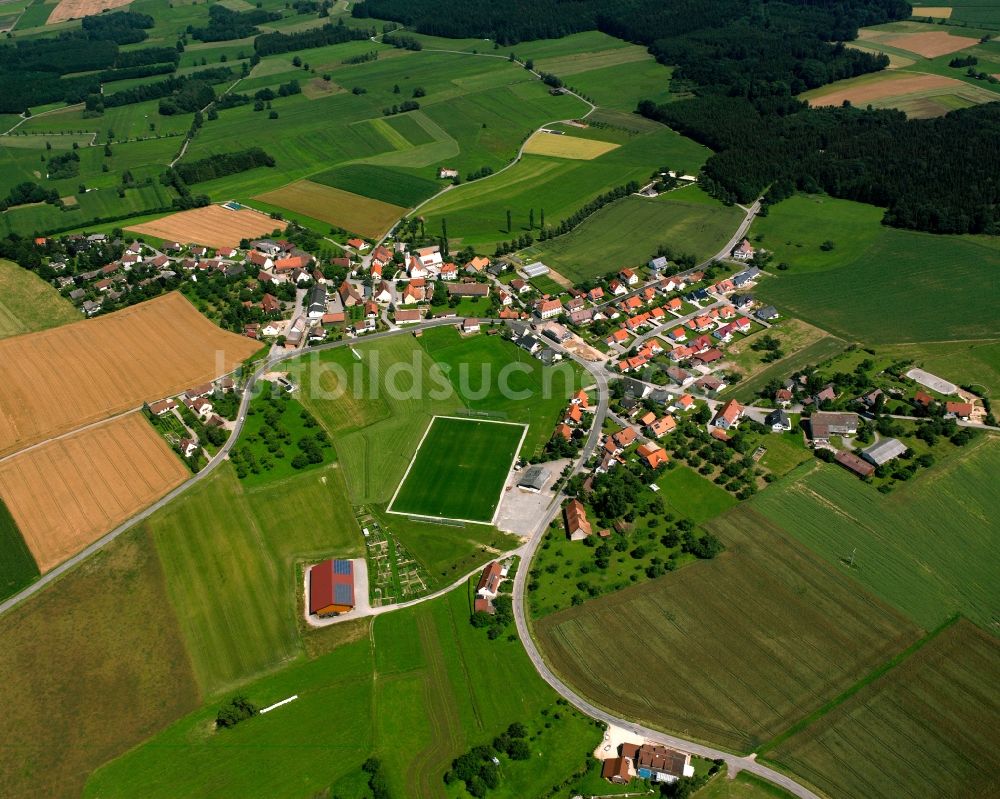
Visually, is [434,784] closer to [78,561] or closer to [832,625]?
[832,625]

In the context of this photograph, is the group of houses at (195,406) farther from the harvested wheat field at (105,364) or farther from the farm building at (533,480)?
the farm building at (533,480)

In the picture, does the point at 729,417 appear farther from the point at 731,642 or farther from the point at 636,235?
the point at 636,235

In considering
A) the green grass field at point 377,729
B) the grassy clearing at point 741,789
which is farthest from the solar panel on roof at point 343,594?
the grassy clearing at point 741,789

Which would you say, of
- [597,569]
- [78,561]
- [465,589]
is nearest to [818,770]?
[597,569]

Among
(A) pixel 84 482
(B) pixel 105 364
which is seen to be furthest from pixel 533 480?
(B) pixel 105 364

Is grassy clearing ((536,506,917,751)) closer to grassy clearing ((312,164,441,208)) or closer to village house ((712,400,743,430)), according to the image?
village house ((712,400,743,430))

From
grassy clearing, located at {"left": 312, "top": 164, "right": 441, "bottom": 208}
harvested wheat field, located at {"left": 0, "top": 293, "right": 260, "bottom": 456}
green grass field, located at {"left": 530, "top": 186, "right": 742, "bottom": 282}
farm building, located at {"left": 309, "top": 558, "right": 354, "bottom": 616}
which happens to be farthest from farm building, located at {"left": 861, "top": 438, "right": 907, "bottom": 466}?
grassy clearing, located at {"left": 312, "top": 164, "right": 441, "bottom": 208}

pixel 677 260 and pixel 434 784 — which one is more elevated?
pixel 677 260
